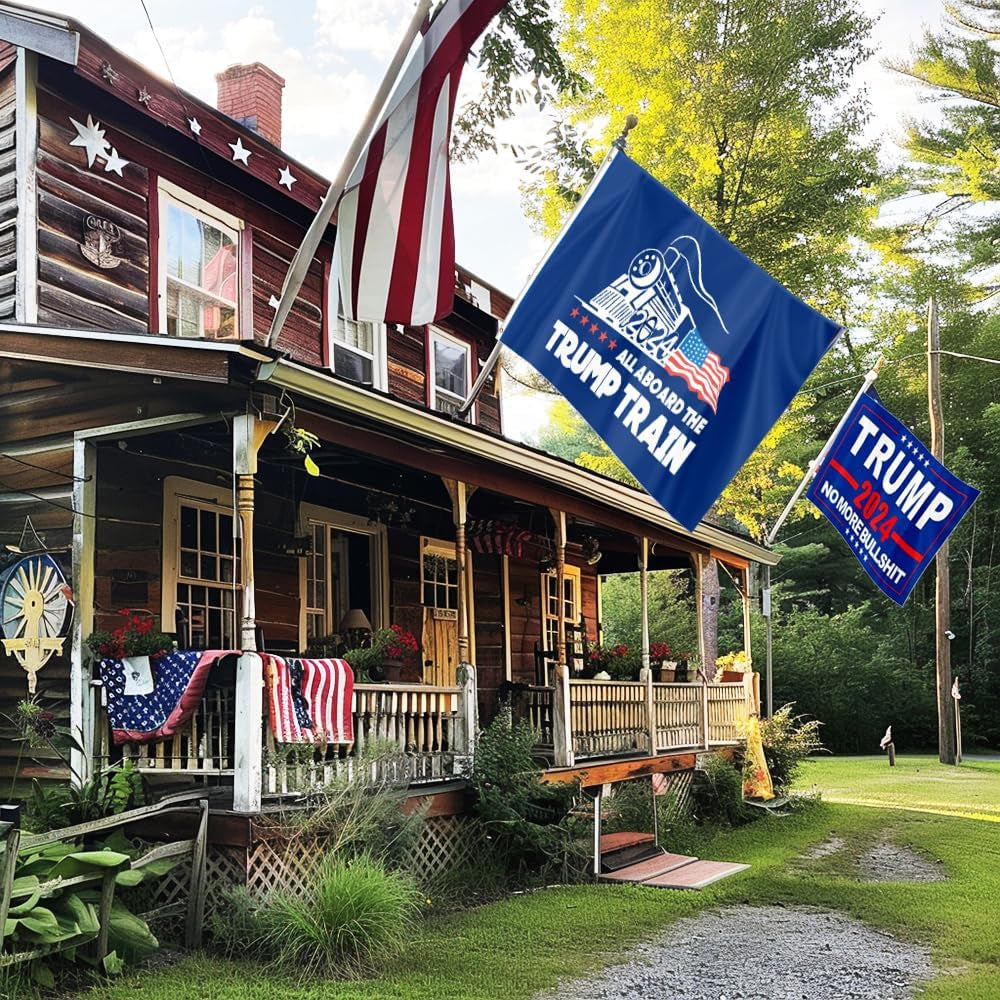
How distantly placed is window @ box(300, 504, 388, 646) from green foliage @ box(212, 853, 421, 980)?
4.53 metres

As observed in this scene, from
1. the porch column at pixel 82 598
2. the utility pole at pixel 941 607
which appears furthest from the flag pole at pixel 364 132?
the utility pole at pixel 941 607

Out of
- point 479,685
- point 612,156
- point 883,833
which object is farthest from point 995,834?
point 612,156

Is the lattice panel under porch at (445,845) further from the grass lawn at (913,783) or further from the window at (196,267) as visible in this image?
the grass lawn at (913,783)

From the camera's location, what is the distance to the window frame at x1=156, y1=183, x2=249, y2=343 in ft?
35.4

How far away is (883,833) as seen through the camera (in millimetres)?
14320

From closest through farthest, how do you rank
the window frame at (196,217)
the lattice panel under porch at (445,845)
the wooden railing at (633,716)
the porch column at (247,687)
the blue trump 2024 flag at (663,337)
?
the blue trump 2024 flag at (663,337) < the porch column at (247,687) < the lattice panel under porch at (445,845) < the window frame at (196,217) < the wooden railing at (633,716)

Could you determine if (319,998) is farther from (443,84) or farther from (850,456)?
(850,456)

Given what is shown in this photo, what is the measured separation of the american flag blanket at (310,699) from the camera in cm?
786

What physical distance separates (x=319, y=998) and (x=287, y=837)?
155 centimetres

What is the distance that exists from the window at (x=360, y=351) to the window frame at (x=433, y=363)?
3.28 feet

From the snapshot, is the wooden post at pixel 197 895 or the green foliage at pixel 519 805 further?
the green foliage at pixel 519 805

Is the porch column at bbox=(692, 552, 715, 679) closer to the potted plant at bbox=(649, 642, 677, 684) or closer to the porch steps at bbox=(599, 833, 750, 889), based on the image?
the potted plant at bbox=(649, 642, 677, 684)

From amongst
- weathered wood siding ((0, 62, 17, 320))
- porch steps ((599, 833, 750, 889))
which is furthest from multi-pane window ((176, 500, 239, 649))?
porch steps ((599, 833, 750, 889))

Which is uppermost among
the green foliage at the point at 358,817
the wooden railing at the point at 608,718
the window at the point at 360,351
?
the window at the point at 360,351
